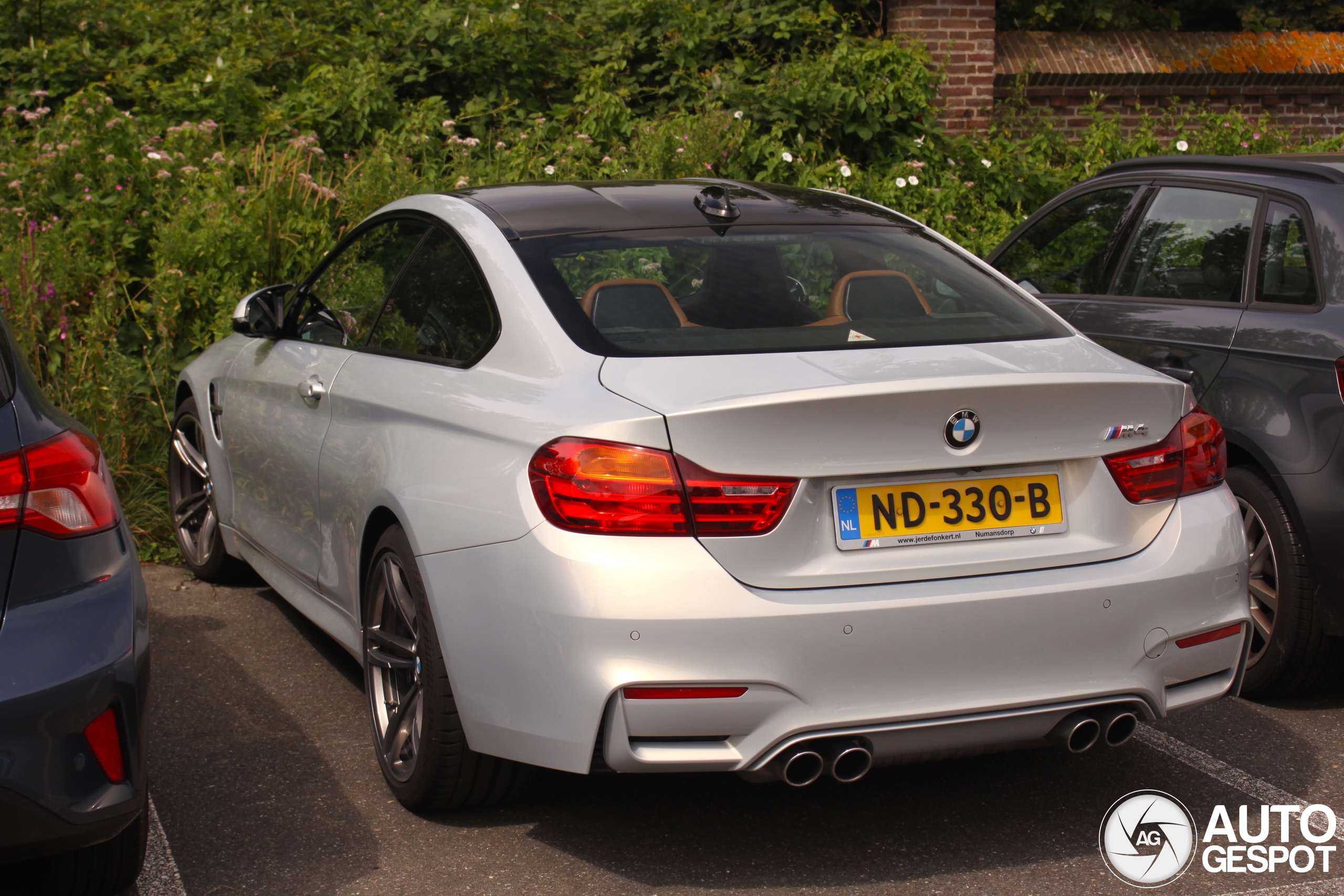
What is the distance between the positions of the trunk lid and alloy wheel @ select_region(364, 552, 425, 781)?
906 millimetres

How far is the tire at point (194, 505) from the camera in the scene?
562 cm

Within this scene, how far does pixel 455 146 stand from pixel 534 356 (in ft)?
21.1

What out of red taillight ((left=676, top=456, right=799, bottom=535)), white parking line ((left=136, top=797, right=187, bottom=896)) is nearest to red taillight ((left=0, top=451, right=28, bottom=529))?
white parking line ((left=136, top=797, right=187, bottom=896))

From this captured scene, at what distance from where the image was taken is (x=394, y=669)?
365cm

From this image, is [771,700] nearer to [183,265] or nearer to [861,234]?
[861,234]

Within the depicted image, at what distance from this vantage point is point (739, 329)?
338 centimetres

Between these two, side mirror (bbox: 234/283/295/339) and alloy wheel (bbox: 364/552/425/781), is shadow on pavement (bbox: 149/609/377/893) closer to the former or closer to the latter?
alloy wheel (bbox: 364/552/425/781)

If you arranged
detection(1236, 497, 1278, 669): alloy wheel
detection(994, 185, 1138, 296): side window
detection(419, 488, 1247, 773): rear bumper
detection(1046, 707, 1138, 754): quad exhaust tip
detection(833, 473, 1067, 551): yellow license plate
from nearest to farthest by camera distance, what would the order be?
1. detection(419, 488, 1247, 773): rear bumper
2. detection(833, 473, 1067, 551): yellow license plate
3. detection(1046, 707, 1138, 754): quad exhaust tip
4. detection(1236, 497, 1278, 669): alloy wheel
5. detection(994, 185, 1138, 296): side window

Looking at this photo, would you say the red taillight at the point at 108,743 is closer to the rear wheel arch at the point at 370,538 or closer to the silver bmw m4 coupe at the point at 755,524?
the silver bmw m4 coupe at the point at 755,524

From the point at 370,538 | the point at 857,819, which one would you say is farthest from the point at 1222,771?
the point at 370,538

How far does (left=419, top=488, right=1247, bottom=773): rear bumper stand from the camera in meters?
2.82

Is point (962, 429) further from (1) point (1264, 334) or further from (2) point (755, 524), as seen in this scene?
(1) point (1264, 334)

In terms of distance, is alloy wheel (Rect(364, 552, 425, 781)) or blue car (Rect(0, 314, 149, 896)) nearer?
blue car (Rect(0, 314, 149, 896))

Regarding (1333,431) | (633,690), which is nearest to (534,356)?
(633,690)
